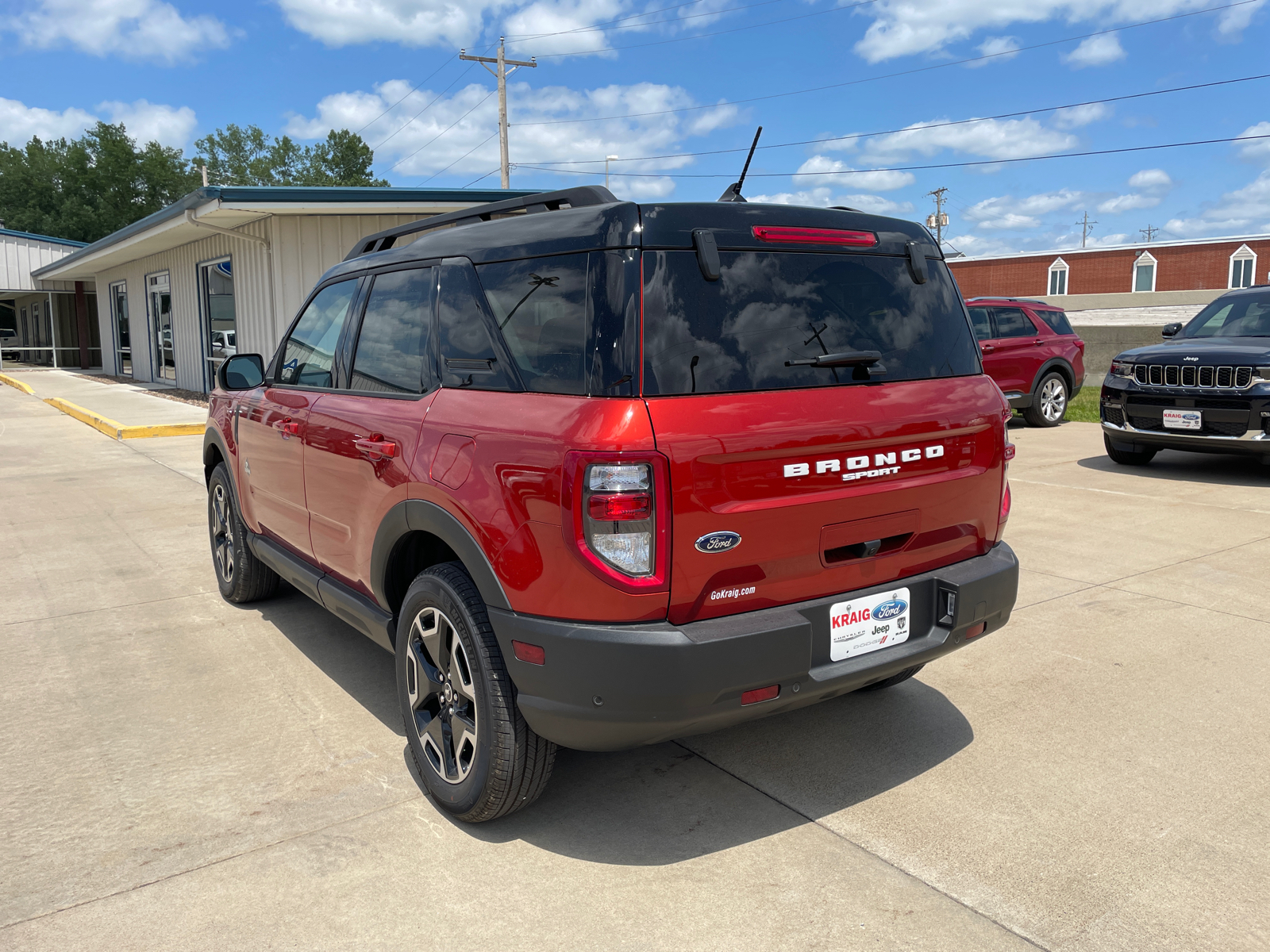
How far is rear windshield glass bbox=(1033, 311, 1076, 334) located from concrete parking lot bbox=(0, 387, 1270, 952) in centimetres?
950

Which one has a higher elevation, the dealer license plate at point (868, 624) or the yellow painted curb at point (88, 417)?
the dealer license plate at point (868, 624)

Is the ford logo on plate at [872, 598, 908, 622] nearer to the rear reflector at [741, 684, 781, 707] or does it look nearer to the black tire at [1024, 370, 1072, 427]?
the rear reflector at [741, 684, 781, 707]

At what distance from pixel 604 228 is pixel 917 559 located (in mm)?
1461

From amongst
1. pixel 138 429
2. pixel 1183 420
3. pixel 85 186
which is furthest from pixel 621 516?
pixel 85 186

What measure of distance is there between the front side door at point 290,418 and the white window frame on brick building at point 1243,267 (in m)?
62.7

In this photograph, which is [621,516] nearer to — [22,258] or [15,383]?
[15,383]

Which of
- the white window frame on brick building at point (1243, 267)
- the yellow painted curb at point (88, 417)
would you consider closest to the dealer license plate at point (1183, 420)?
the yellow painted curb at point (88, 417)

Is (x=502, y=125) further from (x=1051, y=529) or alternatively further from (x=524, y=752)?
(x=524, y=752)

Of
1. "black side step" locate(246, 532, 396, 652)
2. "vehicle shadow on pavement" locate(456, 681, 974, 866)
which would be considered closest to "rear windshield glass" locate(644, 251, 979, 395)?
"vehicle shadow on pavement" locate(456, 681, 974, 866)

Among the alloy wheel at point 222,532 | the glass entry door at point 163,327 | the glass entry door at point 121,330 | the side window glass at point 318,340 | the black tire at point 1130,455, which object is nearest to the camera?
the side window glass at point 318,340

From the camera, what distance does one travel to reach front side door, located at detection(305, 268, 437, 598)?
3309 millimetres

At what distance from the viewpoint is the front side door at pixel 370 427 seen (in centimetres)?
331

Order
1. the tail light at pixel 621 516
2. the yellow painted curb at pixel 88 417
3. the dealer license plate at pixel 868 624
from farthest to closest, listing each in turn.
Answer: the yellow painted curb at pixel 88 417 < the dealer license plate at pixel 868 624 < the tail light at pixel 621 516

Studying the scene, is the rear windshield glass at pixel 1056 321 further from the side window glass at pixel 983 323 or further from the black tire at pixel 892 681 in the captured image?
the black tire at pixel 892 681
